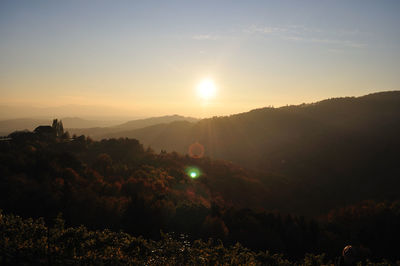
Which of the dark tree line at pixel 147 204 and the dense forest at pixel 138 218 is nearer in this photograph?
the dense forest at pixel 138 218

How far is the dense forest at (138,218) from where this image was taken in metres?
20.1

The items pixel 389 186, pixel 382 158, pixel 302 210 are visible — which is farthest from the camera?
pixel 382 158

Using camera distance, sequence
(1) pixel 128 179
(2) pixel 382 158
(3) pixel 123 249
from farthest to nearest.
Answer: (2) pixel 382 158 < (1) pixel 128 179 < (3) pixel 123 249

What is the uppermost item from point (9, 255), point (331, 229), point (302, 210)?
point (9, 255)

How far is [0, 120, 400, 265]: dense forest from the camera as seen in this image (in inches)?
792

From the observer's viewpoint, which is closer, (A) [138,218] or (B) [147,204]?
(A) [138,218]

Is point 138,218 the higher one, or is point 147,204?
point 147,204

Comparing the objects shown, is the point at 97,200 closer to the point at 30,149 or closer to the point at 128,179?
the point at 128,179

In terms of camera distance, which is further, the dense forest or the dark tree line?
the dark tree line

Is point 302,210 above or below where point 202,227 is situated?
below

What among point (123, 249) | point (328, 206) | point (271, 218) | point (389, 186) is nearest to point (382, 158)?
point (389, 186)

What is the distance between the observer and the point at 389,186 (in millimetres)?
117875

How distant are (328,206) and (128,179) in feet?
253

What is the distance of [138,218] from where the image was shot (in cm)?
4375
